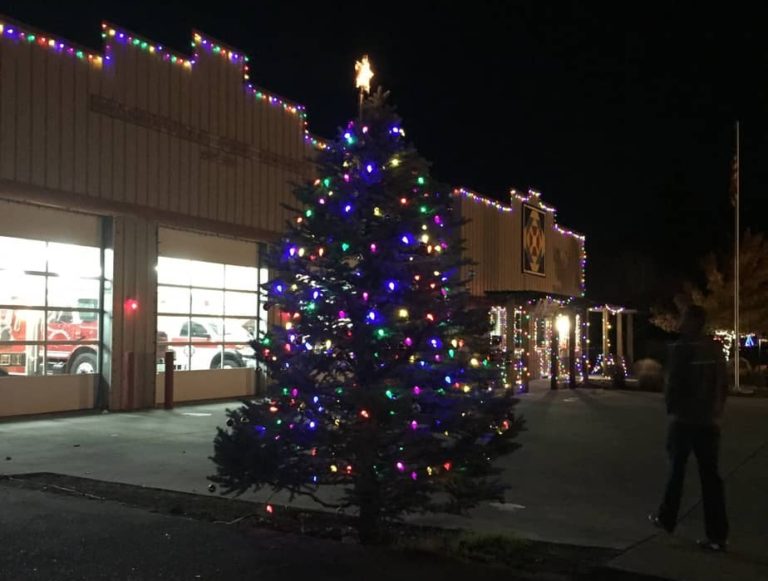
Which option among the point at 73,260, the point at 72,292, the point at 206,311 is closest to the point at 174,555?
the point at 72,292

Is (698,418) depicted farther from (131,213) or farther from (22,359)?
(131,213)

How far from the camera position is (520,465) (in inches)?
385

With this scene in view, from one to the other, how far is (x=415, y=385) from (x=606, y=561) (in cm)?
189

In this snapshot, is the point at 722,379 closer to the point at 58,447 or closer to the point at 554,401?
the point at 58,447

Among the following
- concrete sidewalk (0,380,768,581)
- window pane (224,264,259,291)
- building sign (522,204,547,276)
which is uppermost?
building sign (522,204,547,276)

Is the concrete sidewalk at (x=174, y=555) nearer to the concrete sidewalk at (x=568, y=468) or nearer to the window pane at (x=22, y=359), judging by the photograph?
the concrete sidewalk at (x=568, y=468)

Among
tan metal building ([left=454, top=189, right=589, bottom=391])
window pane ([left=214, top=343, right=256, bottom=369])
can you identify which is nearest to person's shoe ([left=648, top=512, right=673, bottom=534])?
window pane ([left=214, top=343, right=256, bottom=369])

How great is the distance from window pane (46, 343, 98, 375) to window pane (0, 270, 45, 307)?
88 cm

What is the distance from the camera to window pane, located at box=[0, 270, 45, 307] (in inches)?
526

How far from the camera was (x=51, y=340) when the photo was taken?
46.0ft

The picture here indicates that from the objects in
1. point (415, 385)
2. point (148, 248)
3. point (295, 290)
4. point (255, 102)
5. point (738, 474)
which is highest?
point (255, 102)

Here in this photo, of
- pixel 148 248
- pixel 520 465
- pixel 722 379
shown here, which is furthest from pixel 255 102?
pixel 722 379

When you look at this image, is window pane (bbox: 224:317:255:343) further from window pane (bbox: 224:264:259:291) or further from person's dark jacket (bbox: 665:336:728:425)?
person's dark jacket (bbox: 665:336:728:425)

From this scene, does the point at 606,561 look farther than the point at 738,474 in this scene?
No
